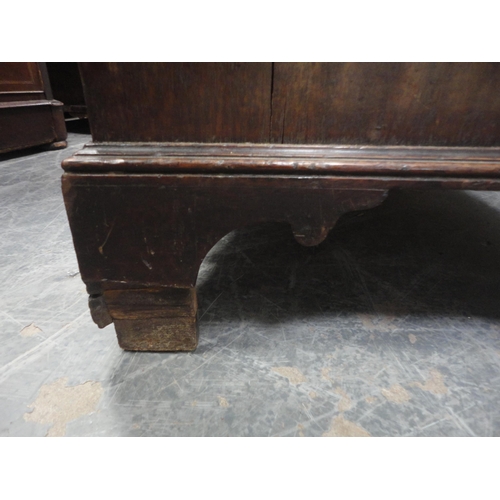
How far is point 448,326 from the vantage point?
894mm

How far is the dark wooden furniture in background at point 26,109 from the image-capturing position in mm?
2270

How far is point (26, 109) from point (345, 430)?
2804 millimetres

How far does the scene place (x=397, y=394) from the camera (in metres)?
0.72

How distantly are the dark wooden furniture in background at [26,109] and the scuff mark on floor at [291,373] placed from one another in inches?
98.6

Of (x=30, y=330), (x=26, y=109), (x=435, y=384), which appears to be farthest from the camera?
(x=26, y=109)

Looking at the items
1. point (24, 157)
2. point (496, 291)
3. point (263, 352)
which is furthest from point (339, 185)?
point (24, 157)

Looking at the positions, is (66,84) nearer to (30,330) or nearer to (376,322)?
(30,330)

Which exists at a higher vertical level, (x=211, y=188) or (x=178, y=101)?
(x=178, y=101)

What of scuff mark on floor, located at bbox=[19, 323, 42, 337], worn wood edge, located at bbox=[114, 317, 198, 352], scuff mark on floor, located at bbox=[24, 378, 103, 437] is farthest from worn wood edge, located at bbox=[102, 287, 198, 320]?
scuff mark on floor, located at bbox=[19, 323, 42, 337]

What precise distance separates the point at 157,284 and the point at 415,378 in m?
0.61

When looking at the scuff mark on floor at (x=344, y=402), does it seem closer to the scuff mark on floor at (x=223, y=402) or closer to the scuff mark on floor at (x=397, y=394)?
the scuff mark on floor at (x=397, y=394)

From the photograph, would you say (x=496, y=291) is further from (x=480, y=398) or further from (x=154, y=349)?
(x=154, y=349)

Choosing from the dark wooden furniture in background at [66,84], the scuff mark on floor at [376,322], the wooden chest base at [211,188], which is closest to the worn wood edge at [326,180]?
the wooden chest base at [211,188]

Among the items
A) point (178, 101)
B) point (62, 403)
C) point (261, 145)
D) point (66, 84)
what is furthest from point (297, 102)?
point (66, 84)
